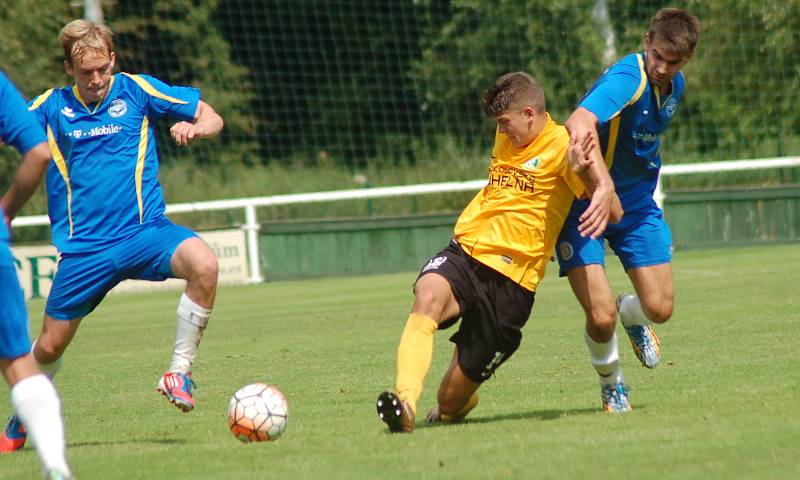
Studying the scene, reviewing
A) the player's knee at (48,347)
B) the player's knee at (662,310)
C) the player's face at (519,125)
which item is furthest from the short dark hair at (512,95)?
the player's knee at (48,347)

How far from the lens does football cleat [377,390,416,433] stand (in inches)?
239

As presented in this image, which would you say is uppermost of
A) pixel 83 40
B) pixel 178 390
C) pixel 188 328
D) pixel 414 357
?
pixel 83 40

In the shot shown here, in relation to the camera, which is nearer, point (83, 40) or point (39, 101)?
point (83, 40)

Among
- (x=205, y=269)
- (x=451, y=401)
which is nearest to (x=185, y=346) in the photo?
(x=205, y=269)

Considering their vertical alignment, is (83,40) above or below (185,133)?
above

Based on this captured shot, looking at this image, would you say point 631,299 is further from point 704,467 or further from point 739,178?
point 739,178

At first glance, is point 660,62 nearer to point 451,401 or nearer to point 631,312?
point 631,312

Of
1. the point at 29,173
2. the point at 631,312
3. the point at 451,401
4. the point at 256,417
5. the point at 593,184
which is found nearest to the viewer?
the point at 29,173

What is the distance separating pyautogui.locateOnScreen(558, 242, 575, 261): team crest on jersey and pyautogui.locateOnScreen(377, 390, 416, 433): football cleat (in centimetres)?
129

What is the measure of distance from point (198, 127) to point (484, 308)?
1828 millimetres

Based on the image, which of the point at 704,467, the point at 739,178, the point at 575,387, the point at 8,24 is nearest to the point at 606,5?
the point at 739,178

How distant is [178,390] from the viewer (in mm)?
6535

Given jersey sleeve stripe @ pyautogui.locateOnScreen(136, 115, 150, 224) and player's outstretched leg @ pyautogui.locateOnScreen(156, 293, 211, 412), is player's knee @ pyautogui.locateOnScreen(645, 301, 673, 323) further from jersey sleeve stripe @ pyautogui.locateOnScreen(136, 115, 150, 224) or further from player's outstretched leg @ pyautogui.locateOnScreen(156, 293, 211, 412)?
Answer: jersey sleeve stripe @ pyautogui.locateOnScreen(136, 115, 150, 224)

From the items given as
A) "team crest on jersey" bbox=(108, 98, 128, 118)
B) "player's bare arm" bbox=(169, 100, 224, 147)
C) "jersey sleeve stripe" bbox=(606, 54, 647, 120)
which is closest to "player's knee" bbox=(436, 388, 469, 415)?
"jersey sleeve stripe" bbox=(606, 54, 647, 120)
